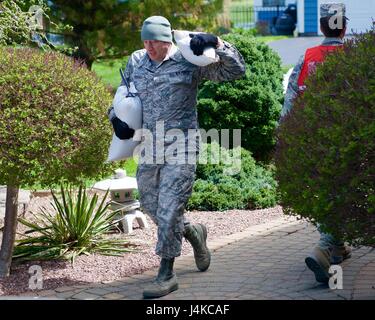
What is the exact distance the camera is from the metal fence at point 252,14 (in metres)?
35.8

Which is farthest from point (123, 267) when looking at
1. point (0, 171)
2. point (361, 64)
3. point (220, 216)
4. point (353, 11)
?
point (353, 11)

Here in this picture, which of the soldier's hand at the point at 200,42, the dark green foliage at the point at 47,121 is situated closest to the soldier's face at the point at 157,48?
the soldier's hand at the point at 200,42

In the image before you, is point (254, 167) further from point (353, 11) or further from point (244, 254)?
point (353, 11)

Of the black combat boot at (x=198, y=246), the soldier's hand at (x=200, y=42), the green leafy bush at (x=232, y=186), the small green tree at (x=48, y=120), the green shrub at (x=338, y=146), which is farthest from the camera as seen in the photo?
the green leafy bush at (x=232, y=186)

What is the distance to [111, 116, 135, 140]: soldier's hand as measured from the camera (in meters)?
6.05

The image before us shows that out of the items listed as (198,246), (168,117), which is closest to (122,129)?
(168,117)

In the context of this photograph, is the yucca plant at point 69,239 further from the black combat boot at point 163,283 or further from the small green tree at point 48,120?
the black combat boot at point 163,283

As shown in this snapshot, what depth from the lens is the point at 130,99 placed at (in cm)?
610

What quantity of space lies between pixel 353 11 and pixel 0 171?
1703 cm

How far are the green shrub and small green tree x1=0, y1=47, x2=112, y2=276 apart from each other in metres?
1.60

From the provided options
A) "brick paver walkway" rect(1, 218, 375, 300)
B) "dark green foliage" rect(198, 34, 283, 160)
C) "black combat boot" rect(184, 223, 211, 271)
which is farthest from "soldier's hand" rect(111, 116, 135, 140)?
"dark green foliage" rect(198, 34, 283, 160)

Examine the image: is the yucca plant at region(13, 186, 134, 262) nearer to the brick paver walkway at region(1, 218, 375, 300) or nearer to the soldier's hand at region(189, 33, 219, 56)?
the brick paver walkway at region(1, 218, 375, 300)

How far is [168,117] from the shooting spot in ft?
19.7

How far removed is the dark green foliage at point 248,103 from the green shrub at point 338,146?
470 cm
